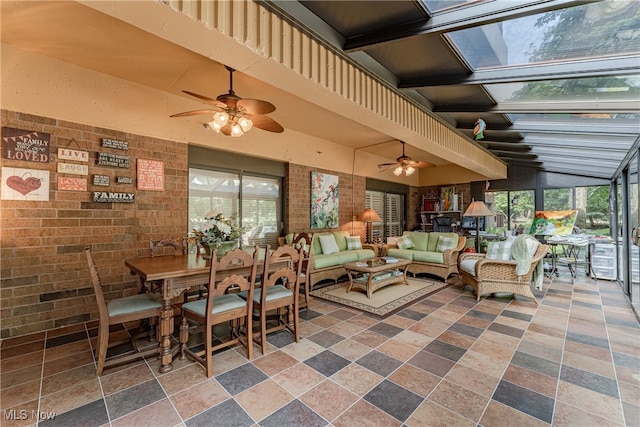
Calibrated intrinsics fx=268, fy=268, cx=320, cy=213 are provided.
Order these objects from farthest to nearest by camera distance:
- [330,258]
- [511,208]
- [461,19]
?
[511,208] → [330,258] → [461,19]

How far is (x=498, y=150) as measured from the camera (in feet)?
20.7

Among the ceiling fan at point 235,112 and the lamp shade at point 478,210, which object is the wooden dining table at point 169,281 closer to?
the ceiling fan at point 235,112

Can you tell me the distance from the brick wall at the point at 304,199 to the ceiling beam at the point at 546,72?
300 centimetres

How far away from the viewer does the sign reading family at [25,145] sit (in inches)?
108

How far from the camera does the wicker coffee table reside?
13.8ft

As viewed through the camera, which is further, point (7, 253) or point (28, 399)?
point (7, 253)

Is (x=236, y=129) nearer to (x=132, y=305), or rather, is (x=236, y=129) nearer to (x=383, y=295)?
(x=132, y=305)

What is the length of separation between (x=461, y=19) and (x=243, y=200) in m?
3.96

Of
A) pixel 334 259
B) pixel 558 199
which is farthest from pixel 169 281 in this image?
pixel 558 199

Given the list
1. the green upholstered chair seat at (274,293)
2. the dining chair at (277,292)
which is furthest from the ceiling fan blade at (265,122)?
the green upholstered chair seat at (274,293)

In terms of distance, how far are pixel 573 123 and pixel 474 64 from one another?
1.86m

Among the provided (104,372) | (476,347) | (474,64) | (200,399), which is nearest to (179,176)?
(104,372)

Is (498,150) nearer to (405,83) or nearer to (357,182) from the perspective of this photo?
(357,182)

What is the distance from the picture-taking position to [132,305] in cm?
235
